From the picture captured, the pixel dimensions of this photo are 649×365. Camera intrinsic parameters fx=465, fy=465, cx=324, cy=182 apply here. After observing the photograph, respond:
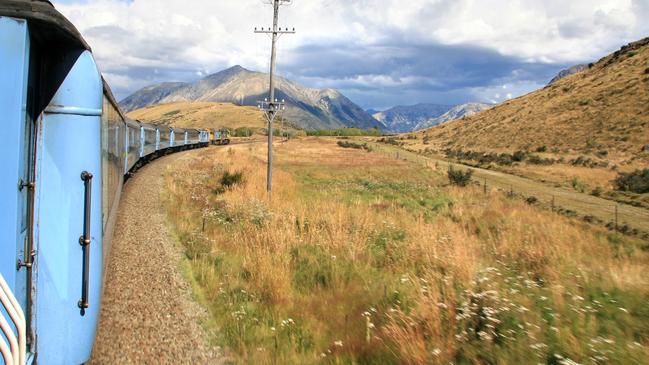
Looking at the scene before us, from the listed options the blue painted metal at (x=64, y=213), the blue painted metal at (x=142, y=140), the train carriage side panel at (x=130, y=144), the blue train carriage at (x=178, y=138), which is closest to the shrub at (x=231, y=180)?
the train carriage side panel at (x=130, y=144)

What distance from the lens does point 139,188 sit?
17.5m

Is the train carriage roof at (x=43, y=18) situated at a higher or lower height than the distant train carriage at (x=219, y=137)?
lower

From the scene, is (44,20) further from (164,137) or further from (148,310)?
(164,137)

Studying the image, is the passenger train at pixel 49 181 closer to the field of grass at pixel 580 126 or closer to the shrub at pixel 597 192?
the shrub at pixel 597 192

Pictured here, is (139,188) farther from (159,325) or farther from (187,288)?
(159,325)

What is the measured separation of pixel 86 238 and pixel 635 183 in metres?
33.3

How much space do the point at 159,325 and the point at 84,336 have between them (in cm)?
162

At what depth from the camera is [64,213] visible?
3748mm

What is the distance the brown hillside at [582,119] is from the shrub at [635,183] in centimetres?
1158

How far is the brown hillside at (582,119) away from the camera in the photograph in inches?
1944

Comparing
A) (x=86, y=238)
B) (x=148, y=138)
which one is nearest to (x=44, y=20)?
(x=86, y=238)

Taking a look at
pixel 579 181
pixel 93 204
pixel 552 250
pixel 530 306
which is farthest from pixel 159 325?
pixel 579 181

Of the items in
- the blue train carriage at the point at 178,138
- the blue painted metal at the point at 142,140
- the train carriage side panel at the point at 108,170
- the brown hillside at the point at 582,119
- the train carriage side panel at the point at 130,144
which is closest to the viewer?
the train carriage side panel at the point at 108,170

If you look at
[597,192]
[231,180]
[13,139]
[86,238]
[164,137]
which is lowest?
[597,192]
